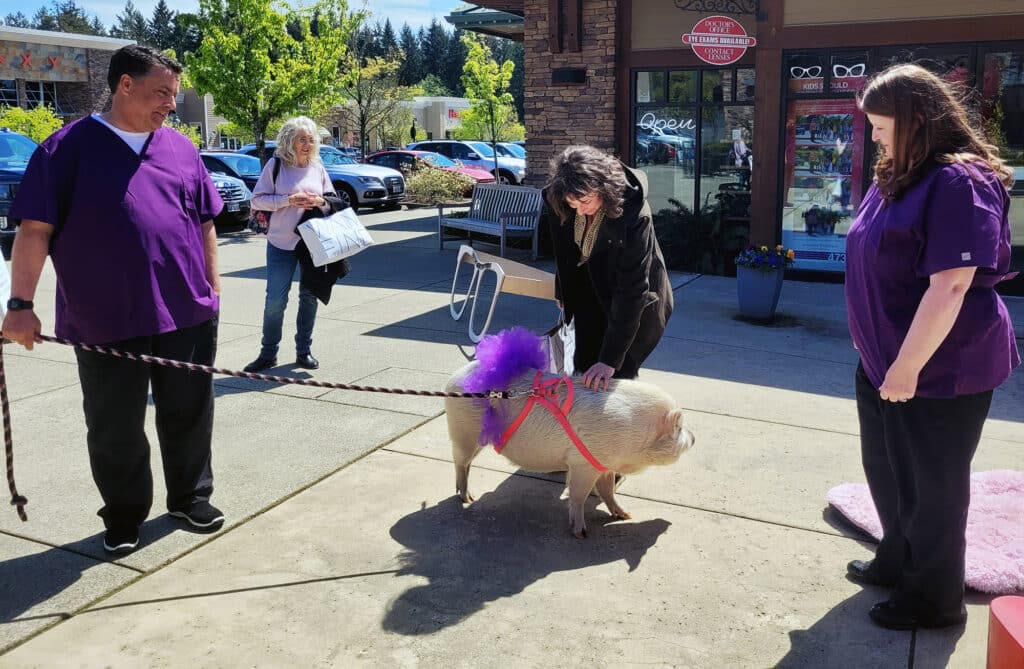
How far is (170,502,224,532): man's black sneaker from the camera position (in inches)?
154

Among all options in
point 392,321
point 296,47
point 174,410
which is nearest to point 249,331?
point 392,321

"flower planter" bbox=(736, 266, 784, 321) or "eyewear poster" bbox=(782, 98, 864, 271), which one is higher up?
"eyewear poster" bbox=(782, 98, 864, 271)

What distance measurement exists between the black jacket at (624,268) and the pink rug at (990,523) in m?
1.24

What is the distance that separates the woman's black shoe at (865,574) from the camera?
346 cm

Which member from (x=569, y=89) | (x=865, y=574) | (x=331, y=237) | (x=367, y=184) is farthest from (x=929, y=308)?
(x=367, y=184)

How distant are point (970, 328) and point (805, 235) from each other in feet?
27.1

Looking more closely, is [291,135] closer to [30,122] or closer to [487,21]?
[487,21]

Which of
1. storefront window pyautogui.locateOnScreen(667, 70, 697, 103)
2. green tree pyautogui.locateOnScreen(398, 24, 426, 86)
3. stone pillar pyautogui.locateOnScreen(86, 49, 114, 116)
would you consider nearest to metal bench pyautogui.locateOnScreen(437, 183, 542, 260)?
storefront window pyautogui.locateOnScreen(667, 70, 697, 103)

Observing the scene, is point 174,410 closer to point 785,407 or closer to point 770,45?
point 785,407

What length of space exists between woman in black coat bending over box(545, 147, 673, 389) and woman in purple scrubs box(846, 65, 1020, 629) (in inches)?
36.1

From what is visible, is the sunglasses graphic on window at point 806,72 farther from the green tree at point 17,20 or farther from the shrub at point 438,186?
the green tree at point 17,20

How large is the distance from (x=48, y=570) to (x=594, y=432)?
88.7 inches

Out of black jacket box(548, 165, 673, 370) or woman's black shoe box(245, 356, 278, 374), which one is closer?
black jacket box(548, 165, 673, 370)

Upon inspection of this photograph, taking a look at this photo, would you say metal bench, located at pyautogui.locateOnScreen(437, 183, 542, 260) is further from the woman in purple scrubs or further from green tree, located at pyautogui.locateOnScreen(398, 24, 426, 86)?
green tree, located at pyautogui.locateOnScreen(398, 24, 426, 86)
